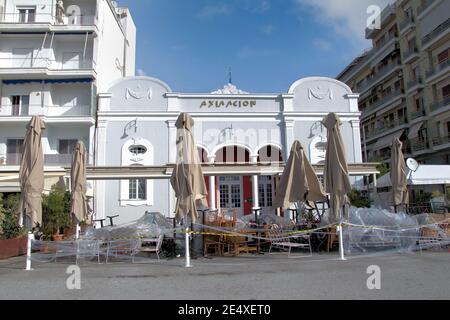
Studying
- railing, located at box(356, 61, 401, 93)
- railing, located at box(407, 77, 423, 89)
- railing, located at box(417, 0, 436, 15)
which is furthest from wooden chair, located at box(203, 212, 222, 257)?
railing, located at box(356, 61, 401, 93)

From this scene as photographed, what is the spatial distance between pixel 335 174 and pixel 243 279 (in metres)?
4.80

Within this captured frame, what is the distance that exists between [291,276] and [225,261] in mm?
2492

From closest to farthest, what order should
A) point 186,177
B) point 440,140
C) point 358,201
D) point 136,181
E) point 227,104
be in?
point 186,177 → point 358,201 → point 136,181 → point 227,104 → point 440,140

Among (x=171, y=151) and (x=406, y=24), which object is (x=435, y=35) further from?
(x=171, y=151)

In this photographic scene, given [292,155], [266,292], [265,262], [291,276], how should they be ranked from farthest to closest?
1. [292,155]
2. [265,262]
3. [291,276]
4. [266,292]

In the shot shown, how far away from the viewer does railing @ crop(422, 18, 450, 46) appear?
110 feet

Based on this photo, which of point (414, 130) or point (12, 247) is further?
point (414, 130)

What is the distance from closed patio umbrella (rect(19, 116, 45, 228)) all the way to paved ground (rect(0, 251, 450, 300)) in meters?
1.19

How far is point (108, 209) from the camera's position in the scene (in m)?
22.6

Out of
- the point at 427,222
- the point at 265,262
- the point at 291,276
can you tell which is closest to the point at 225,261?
the point at 265,262

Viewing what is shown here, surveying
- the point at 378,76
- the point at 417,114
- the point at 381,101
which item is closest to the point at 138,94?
the point at 417,114

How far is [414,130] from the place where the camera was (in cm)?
3744

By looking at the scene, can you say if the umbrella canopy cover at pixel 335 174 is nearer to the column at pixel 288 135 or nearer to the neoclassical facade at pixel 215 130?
the neoclassical facade at pixel 215 130

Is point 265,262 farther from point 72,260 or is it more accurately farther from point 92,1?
point 92,1
